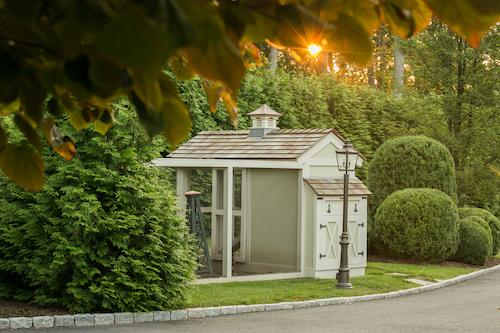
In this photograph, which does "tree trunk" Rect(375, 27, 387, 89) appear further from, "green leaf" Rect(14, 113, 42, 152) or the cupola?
"green leaf" Rect(14, 113, 42, 152)

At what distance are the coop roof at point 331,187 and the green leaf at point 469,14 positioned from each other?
12578mm

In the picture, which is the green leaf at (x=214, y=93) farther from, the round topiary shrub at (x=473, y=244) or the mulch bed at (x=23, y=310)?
the round topiary shrub at (x=473, y=244)

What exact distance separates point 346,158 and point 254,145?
6.34 ft

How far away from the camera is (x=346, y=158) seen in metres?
13.3

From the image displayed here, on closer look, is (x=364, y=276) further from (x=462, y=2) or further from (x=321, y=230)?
(x=462, y=2)

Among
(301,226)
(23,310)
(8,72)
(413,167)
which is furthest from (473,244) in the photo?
(8,72)

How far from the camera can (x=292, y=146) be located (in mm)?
14133

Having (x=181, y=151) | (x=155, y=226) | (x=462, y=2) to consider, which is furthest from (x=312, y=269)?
(x=462, y=2)

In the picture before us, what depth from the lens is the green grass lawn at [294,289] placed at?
35.8ft

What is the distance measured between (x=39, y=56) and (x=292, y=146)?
13.1m

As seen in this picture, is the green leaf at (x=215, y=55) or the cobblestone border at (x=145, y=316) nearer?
the green leaf at (x=215, y=55)

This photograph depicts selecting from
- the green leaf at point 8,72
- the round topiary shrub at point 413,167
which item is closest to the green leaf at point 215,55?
the green leaf at point 8,72

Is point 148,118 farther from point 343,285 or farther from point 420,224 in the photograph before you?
point 420,224

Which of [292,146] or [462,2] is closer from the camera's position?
[462,2]
